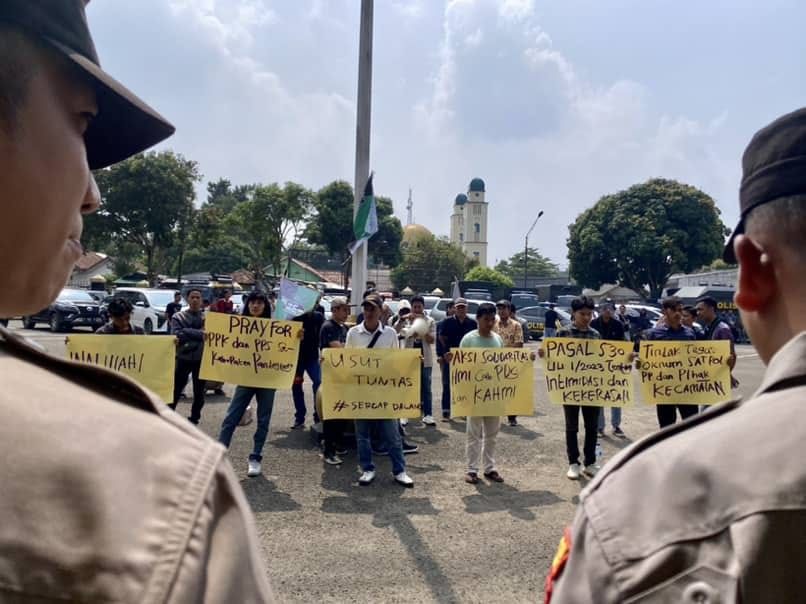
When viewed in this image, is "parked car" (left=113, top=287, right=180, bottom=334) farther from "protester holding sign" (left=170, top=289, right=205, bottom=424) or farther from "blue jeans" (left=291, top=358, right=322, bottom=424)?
"protester holding sign" (left=170, top=289, right=205, bottom=424)

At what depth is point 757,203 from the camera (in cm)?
108

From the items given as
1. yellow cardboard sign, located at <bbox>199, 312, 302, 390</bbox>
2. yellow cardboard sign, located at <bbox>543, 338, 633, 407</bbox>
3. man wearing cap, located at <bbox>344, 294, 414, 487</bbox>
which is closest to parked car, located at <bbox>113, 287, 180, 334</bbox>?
yellow cardboard sign, located at <bbox>199, 312, 302, 390</bbox>

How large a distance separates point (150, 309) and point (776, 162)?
19.7 metres

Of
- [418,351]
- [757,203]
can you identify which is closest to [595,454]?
[418,351]

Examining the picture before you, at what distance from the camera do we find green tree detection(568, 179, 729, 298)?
115ft

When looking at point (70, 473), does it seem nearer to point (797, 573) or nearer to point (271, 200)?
point (797, 573)

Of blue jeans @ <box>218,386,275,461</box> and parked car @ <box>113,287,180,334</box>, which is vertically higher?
parked car @ <box>113,287,180,334</box>

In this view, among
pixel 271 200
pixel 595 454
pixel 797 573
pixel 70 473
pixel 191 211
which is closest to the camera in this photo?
pixel 70 473

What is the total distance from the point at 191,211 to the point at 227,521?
31.0m

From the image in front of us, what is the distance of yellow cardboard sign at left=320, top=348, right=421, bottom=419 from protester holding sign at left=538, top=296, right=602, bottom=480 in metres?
1.51

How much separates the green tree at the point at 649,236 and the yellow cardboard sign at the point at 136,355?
3371 cm

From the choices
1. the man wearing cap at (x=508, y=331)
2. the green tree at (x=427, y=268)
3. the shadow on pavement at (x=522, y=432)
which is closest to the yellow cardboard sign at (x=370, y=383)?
the shadow on pavement at (x=522, y=432)

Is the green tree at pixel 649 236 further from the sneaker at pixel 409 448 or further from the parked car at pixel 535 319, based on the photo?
the sneaker at pixel 409 448

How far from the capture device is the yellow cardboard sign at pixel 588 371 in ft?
20.5
